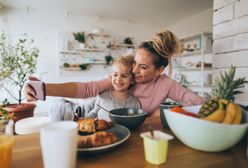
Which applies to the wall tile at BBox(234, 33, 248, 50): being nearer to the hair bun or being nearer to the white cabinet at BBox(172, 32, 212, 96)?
the hair bun

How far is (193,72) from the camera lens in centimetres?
398

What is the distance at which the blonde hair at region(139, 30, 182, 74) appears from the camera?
1.05 metres

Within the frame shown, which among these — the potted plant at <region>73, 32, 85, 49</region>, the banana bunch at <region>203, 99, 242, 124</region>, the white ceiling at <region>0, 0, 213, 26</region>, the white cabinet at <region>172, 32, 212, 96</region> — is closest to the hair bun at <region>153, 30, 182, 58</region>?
the banana bunch at <region>203, 99, 242, 124</region>

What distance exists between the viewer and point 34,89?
0.82 meters

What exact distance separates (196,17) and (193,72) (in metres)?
1.23

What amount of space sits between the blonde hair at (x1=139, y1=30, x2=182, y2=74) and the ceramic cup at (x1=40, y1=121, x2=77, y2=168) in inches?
31.4

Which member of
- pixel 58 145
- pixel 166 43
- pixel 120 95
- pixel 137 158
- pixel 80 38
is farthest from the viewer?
pixel 80 38

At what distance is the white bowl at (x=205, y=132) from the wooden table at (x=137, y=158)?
0.03 meters

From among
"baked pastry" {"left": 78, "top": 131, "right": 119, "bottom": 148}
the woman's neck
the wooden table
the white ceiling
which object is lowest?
→ the wooden table

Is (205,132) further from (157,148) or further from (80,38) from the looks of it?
(80,38)

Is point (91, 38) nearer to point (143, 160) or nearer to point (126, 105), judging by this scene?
point (126, 105)

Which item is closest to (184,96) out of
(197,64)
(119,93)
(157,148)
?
(119,93)

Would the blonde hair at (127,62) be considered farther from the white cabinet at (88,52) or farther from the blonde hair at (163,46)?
the white cabinet at (88,52)

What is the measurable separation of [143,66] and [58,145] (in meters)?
0.78
